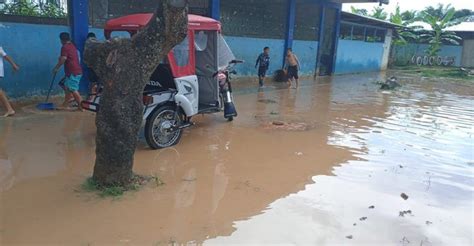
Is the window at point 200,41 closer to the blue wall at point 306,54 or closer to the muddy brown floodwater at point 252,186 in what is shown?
the muddy brown floodwater at point 252,186

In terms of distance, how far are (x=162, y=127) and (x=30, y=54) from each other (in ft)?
15.7

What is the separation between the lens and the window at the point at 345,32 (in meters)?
23.2

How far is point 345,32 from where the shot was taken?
23.6 m

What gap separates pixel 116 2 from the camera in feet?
35.6

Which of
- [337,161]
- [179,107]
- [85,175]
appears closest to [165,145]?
[179,107]

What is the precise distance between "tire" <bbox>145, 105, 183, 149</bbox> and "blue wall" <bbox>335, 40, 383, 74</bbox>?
1764 centimetres

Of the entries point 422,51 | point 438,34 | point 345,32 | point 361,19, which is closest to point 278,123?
point 345,32

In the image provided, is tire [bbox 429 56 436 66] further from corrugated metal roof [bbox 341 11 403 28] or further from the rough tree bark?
the rough tree bark

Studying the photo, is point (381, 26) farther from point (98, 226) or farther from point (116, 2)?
point (98, 226)

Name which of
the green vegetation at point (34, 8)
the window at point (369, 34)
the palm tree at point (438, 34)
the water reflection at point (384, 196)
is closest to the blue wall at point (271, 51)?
the green vegetation at point (34, 8)

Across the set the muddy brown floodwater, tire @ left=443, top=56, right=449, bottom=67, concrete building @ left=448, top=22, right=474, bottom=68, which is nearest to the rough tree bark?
the muddy brown floodwater

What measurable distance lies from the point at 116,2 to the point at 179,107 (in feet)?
18.8

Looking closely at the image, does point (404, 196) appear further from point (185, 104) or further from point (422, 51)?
point (422, 51)

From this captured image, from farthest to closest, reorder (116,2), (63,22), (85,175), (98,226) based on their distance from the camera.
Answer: (116,2), (63,22), (85,175), (98,226)
